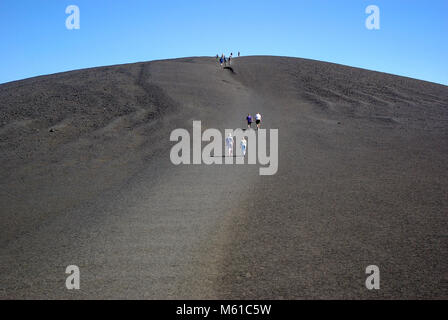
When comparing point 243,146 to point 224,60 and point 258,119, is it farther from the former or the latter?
point 224,60

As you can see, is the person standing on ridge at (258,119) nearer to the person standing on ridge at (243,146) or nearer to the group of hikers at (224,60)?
the person standing on ridge at (243,146)

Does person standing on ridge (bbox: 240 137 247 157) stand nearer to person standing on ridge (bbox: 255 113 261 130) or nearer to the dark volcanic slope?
the dark volcanic slope

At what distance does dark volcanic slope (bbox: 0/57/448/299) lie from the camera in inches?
270

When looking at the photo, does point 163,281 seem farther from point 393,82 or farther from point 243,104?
point 393,82

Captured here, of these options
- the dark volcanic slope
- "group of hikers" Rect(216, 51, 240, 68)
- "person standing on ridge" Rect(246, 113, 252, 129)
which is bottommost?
the dark volcanic slope

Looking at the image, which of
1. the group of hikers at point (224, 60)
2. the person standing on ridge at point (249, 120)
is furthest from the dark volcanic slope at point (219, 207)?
the group of hikers at point (224, 60)

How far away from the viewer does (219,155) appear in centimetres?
1842

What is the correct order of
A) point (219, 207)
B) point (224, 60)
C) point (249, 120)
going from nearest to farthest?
point (219, 207), point (249, 120), point (224, 60)

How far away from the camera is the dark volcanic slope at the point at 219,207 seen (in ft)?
22.5

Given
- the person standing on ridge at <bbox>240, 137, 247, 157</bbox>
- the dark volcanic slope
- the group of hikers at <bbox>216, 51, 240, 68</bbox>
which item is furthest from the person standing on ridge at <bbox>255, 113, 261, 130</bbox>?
the group of hikers at <bbox>216, 51, 240, 68</bbox>

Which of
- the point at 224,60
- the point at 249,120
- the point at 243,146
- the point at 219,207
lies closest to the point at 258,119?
the point at 249,120

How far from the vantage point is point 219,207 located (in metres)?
10.9
